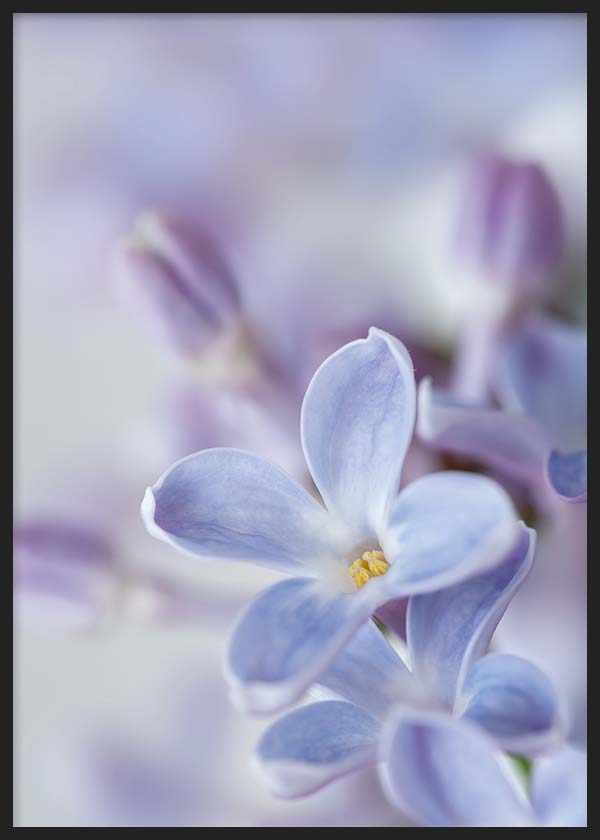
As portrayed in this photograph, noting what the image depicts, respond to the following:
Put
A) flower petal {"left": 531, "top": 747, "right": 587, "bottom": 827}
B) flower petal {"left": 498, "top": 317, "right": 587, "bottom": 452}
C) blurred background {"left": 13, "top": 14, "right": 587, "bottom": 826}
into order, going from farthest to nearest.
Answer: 1. blurred background {"left": 13, "top": 14, "right": 587, "bottom": 826}
2. flower petal {"left": 498, "top": 317, "right": 587, "bottom": 452}
3. flower petal {"left": 531, "top": 747, "right": 587, "bottom": 827}

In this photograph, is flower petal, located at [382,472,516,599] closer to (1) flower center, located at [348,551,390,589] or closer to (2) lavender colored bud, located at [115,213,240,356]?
(1) flower center, located at [348,551,390,589]

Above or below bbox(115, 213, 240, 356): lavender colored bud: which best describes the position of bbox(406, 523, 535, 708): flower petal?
below

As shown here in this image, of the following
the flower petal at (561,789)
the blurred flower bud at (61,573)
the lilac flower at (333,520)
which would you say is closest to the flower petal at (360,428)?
the lilac flower at (333,520)

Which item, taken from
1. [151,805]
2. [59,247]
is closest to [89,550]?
[151,805]

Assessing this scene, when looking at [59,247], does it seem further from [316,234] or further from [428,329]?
[428,329]

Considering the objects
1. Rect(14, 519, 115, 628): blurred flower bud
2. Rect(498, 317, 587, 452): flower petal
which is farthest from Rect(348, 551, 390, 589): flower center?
Rect(14, 519, 115, 628): blurred flower bud

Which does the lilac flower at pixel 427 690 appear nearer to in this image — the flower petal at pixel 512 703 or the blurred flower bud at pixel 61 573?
the flower petal at pixel 512 703
